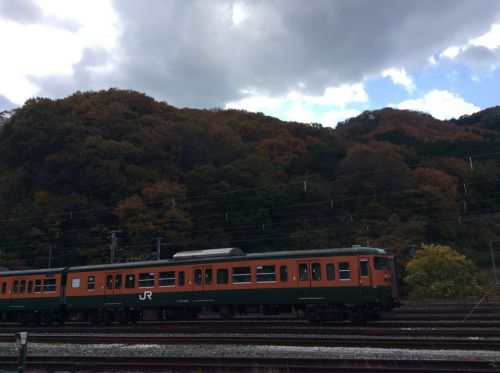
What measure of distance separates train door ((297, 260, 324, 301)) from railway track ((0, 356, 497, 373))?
318 inches

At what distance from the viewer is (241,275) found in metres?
20.4

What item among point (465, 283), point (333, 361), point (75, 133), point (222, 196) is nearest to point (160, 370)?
point (333, 361)

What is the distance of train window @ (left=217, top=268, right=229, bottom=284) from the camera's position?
68.0 feet

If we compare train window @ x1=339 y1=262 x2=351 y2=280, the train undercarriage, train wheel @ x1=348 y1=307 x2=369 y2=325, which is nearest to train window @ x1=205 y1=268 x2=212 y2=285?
the train undercarriage

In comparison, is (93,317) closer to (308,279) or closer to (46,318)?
(46,318)

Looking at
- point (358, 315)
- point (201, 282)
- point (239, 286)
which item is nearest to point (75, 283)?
point (201, 282)

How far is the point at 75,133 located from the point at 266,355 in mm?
53994

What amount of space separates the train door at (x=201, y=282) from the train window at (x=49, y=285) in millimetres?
8942

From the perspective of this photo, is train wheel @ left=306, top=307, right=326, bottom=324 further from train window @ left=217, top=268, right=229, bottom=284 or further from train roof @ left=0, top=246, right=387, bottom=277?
train window @ left=217, top=268, right=229, bottom=284

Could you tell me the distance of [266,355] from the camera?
12227mm

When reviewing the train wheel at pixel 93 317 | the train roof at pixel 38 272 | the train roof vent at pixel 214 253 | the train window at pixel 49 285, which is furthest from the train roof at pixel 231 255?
the train wheel at pixel 93 317

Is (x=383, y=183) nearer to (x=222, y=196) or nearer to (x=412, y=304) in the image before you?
(x=222, y=196)

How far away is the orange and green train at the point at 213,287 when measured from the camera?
60.1 feet

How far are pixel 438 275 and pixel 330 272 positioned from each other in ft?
73.8
